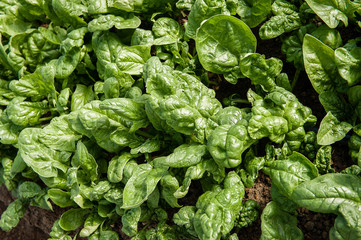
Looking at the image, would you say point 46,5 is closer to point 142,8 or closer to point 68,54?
point 68,54

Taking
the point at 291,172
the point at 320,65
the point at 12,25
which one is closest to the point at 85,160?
Answer: the point at 291,172

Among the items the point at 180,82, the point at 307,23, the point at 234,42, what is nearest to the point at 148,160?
the point at 180,82

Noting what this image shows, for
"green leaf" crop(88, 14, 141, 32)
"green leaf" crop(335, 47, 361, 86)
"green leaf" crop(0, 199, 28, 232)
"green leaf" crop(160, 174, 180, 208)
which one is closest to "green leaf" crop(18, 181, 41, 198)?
"green leaf" crop(0, 199, 28, 232)

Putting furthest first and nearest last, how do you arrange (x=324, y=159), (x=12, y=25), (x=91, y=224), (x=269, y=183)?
(x=12, y=25) → (x=91, y=224) → (x=269, y=183) → (x=324, y=159)

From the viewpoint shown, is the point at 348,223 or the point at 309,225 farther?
the point at 309,225

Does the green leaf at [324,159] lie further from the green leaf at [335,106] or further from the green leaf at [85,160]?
the green leaf at [85,160]

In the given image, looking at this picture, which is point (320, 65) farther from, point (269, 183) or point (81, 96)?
point (81, 96)
